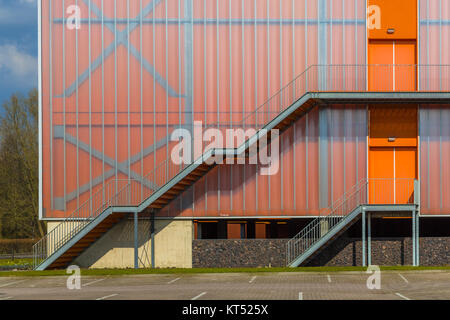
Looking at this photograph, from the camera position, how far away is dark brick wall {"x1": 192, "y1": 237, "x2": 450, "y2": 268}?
97.3 ft

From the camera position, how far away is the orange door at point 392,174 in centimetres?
2995

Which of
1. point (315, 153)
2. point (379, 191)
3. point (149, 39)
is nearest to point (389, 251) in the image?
point (379, 191)

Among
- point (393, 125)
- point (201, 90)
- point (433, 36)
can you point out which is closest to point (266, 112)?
point (201, 90)

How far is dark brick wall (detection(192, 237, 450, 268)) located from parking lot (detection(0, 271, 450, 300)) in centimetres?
328

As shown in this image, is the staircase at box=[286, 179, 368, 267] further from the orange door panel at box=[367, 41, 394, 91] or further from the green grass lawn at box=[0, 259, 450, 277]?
the orange door panel at box=[367, 41, 394, 91]

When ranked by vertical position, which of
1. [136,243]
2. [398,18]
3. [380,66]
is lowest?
[136,243]

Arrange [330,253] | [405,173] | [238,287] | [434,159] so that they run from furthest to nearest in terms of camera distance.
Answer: [405,173], [434,159], [330,253], [238,287]

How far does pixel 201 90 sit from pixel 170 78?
1.44 metres

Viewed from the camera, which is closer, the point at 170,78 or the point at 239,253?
the point at 239,253

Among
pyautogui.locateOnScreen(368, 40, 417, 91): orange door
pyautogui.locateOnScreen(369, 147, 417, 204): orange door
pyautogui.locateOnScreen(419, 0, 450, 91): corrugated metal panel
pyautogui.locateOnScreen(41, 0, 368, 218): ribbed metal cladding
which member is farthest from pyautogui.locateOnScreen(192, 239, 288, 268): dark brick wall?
pyautogui.locateOnScreen(419, 0, 450, 91): corrugated metal panel

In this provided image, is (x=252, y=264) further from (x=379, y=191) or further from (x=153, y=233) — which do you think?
(x=379, y=191)

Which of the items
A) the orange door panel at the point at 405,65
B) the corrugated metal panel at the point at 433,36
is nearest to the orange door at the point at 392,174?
the orange door panel at the point at 405,65

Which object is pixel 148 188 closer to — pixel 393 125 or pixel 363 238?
pixel 363 238

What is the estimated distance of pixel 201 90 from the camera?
30.1m
